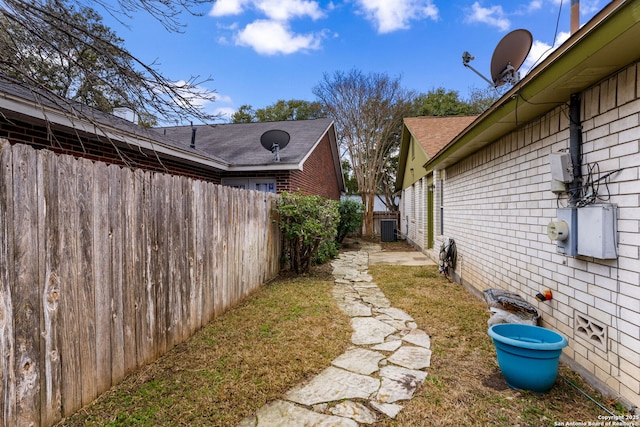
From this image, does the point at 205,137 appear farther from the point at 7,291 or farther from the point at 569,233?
the point at 569,233

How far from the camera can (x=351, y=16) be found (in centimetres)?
1131

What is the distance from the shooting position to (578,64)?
2.18 meters

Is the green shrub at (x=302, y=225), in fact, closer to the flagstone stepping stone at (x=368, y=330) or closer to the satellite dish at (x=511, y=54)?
the flagstone stepping stone at (x=368, y=330)

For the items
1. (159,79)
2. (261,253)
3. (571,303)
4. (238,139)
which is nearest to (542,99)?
(571,303)

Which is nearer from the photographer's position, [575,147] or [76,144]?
[575,147]

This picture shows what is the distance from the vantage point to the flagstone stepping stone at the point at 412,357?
2965mm

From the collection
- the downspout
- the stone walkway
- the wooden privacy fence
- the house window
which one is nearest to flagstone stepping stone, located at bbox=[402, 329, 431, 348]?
the stone walkway

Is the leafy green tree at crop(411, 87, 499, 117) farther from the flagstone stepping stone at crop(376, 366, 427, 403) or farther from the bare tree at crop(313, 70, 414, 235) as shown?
the flagstone stepping stone at crop(376, 366, 427, 403)

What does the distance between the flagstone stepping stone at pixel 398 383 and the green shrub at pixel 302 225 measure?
3.60 meters

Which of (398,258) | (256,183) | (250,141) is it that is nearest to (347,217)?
(398,258)

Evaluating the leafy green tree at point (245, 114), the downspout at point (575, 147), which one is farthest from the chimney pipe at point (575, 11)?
the leafy green tree at point (245, 114)

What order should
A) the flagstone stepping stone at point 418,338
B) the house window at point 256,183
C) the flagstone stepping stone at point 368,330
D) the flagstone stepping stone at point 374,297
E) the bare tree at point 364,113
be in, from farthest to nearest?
1. the bare tree at point 364,113
2. the house window at point 256,183
3. the flagstone stepping stone at point 374,297
4. the flagstone stepping stone at point 368,330
5. the flagstone stepping stone at point 418,338

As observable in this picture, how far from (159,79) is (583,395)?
4.07 meters

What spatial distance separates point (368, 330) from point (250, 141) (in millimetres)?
7981
